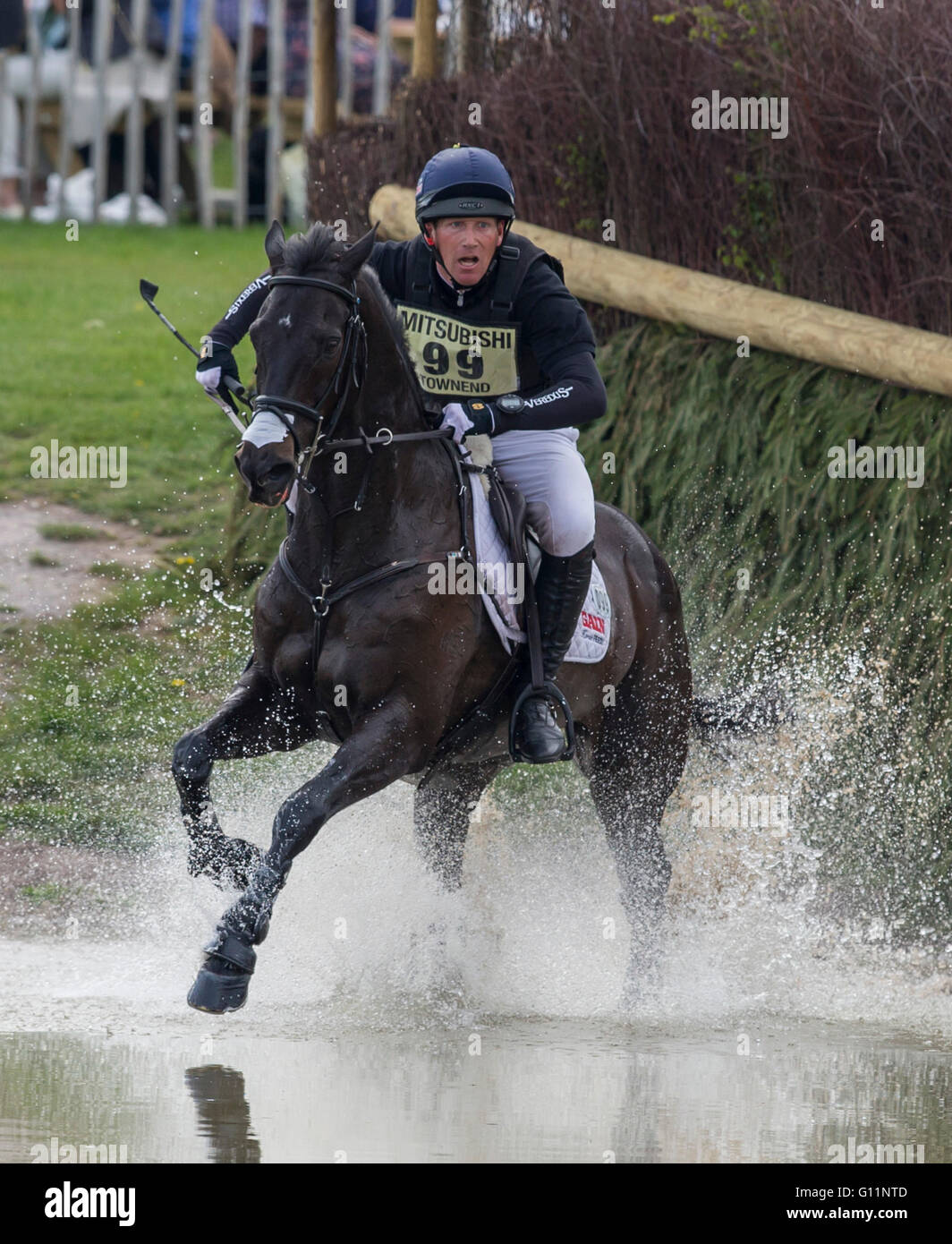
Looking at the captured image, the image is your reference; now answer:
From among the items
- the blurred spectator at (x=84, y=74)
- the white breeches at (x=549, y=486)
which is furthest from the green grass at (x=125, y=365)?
the white breeches at (x=549, y=486)

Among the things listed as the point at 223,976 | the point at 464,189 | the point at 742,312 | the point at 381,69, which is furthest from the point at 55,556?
the point at 381,69

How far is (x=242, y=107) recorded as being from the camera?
1841 cm

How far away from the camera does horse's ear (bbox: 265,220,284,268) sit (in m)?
5.41

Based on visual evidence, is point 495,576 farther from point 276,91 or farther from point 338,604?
point 276,91

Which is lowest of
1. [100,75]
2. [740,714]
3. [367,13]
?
[740,714]

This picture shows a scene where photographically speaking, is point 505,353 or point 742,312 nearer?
point 505,353

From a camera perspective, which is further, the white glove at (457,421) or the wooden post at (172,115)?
the wooden post at (172,115)

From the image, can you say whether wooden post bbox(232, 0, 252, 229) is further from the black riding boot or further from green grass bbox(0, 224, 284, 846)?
the black riding boot

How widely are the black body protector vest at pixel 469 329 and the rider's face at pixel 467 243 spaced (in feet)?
0.25

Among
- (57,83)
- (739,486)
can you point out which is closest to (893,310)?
(739,486)

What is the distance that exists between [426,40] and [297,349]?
21.3ft

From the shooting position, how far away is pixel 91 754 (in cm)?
905

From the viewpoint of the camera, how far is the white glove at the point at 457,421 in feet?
19.2

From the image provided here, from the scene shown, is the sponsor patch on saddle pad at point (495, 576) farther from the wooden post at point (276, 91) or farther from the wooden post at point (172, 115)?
the wooden post at point (172, 115)
